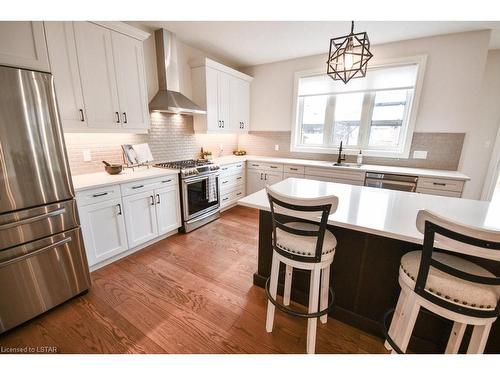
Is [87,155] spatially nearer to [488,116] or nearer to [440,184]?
[440,184]

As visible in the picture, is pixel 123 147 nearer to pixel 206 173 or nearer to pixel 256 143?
pixel 206 173

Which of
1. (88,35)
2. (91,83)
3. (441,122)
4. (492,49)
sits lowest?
(441,122)

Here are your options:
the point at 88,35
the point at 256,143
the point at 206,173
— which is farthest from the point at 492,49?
the point at 88,35

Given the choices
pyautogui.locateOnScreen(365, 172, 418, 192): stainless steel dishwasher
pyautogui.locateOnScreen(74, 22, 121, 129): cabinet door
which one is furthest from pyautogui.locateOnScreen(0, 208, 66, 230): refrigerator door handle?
pyautogui.locateOnScreen(365, 172, 418, 192): stainless steel dishwasher

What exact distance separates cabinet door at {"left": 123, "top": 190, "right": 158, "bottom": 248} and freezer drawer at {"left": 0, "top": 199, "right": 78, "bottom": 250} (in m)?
0.62

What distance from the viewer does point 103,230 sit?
2238 mm

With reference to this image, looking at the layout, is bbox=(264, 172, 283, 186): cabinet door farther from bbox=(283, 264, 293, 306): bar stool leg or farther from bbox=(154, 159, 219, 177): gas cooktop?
bbox=(283, 264, 293, 306): bar stool leg

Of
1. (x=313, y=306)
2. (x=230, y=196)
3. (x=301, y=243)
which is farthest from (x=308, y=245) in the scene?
(x=230, y=196)

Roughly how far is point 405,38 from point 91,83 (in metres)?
4.15

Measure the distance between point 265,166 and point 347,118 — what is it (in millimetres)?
1691

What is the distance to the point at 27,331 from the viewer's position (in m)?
1.60

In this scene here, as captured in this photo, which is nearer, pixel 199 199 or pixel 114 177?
pixel 114 177

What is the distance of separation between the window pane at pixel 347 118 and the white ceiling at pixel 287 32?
2.75ft
